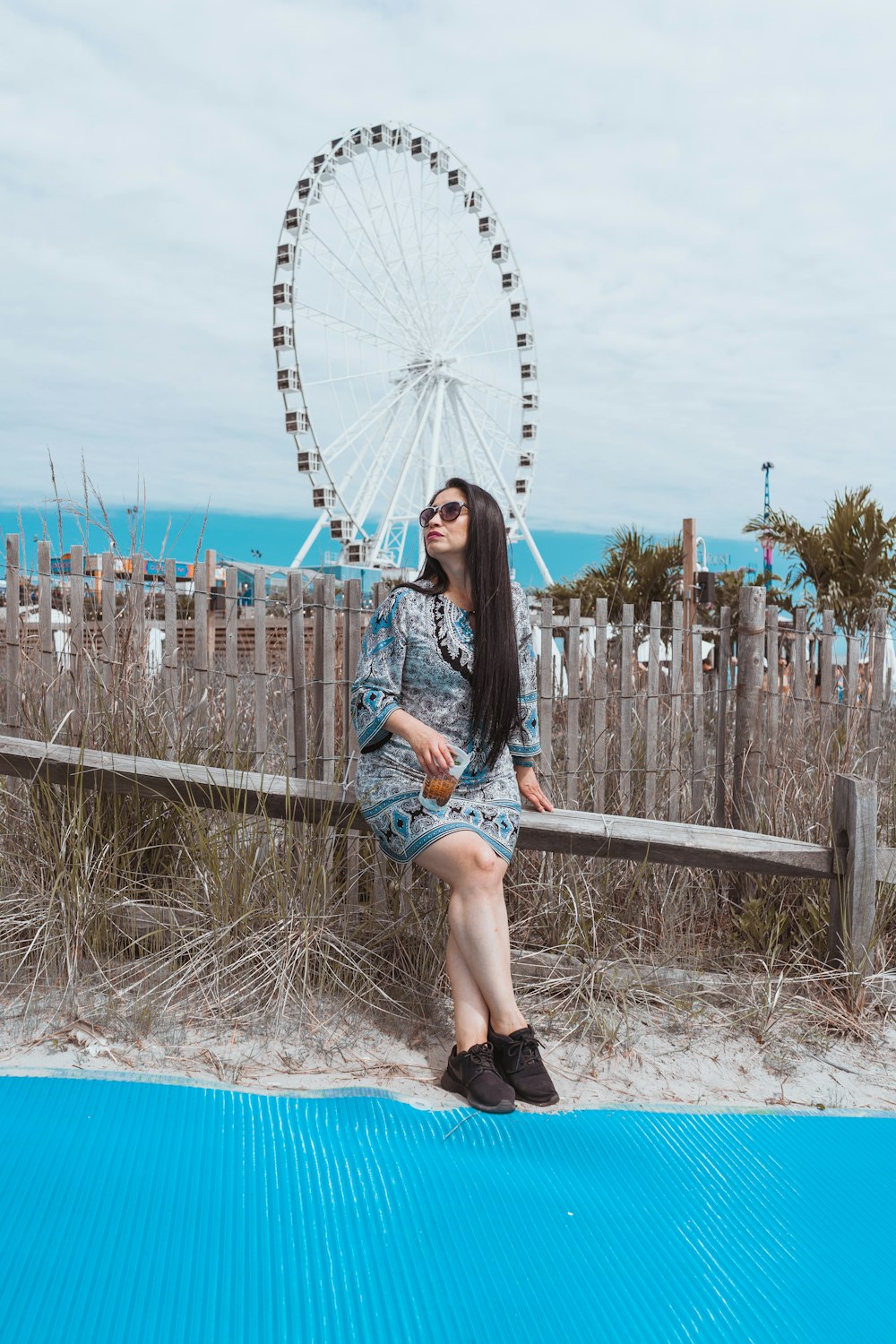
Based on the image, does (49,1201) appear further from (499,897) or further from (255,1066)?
(499,897)

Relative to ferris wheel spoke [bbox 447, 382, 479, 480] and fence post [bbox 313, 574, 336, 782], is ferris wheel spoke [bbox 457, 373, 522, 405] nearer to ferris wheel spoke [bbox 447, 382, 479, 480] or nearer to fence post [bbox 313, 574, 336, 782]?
ferris wheel spoke [bbox 447, 382, 479, 480]

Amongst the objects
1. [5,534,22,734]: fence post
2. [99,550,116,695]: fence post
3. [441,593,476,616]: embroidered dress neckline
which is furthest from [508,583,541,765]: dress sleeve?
[5,534,22,734]: fence post

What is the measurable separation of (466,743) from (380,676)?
1.02 feet

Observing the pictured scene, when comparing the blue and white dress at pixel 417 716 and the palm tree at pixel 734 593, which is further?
the palm tree at pixel 734 593

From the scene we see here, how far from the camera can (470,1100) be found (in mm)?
2572

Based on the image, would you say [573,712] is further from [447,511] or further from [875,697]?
[875,697]

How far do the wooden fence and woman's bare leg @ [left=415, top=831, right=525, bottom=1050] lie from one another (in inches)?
32.1

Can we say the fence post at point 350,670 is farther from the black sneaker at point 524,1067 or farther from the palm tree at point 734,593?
the palm tree at point 734,593

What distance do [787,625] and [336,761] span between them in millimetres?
2572

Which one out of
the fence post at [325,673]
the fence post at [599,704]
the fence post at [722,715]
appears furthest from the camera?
the fence post at [722,715]

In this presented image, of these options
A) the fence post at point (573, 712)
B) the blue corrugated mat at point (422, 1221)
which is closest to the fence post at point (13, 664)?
the blue corrugated mat at point (422, 1221)

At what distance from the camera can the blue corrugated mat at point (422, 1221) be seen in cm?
180

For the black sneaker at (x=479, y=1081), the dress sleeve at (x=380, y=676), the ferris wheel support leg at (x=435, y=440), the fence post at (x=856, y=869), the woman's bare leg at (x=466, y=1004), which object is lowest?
the black sneaker at (x=479, y=1081)

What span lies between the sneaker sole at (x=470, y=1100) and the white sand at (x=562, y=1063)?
3 centimetres
